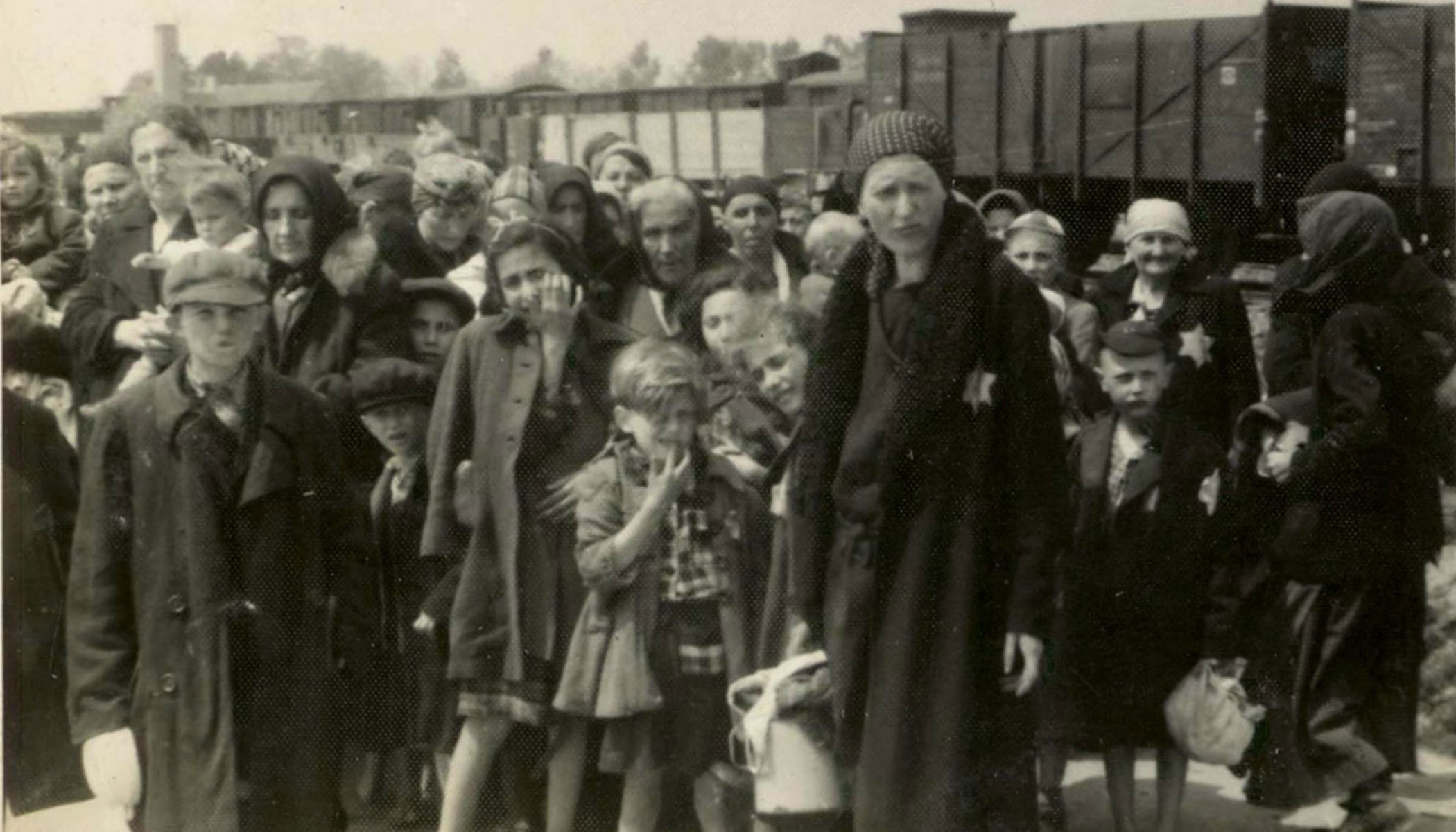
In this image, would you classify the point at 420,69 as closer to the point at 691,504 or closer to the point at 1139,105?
the point at 691,504

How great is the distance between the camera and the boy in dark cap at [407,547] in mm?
4684

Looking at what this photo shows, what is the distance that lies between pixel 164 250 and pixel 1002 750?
9.54ft

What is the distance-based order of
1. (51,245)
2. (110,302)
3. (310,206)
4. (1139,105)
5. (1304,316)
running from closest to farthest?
(1304,316), (310,206), (110,302), (51,245), (1139,105)

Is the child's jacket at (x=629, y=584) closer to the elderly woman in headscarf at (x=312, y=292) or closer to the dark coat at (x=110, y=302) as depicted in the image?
the elderly woman in headscarf at (x=312, y=292)

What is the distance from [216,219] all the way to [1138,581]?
284 cm

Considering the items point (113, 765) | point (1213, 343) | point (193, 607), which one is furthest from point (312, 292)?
point (1213, 343)

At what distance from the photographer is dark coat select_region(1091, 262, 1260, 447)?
4.71 meters

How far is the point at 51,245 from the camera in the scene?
18.6 ft

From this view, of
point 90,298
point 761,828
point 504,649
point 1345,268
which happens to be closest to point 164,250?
point 90,298

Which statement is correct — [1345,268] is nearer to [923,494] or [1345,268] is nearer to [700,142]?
[923,494]

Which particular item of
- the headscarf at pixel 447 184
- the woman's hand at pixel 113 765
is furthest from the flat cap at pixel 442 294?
the woman's hand at pixel 113 765

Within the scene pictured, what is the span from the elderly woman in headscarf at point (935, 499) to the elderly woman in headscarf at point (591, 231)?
1075mm

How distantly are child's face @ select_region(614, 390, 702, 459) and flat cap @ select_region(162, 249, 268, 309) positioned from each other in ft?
3.38

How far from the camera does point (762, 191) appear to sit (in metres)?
5.46
